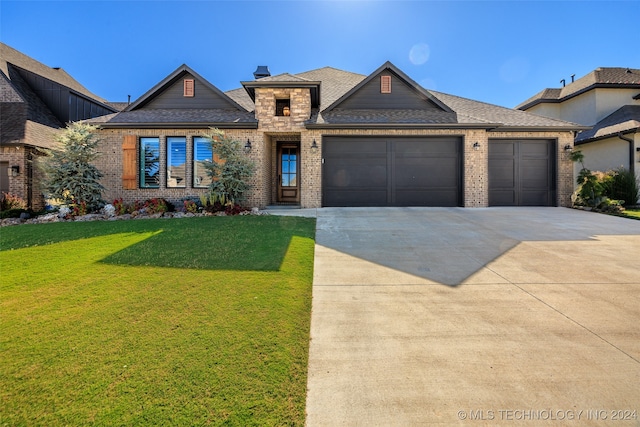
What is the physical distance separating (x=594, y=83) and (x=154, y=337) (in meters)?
24.1

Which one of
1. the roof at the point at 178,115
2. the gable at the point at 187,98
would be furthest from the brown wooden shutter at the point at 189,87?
the roof at the point at 178,115

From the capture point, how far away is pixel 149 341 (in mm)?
2396

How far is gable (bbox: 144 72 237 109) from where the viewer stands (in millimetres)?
11875

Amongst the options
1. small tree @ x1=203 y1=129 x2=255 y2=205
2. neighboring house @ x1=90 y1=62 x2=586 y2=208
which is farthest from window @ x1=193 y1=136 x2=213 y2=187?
small tree @ x1=203 y1=129 x2=255 y2=205

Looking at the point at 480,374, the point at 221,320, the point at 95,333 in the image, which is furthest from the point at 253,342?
the point at 480,374

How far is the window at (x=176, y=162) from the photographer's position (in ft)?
36.6

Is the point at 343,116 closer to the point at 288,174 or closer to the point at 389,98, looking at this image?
the point at 389,98

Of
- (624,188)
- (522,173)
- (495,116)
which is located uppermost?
(495,116)

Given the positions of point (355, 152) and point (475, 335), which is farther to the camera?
point (355, 152)

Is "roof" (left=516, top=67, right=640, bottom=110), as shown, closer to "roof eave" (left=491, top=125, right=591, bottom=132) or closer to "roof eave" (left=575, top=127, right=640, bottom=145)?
"roof eave" (left=575, top=127, right=640, bottom=145)

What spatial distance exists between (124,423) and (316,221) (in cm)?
675

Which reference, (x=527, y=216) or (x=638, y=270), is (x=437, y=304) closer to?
(x=638, y=270)

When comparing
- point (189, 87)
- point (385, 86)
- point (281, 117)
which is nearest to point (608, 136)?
point (385, 86)

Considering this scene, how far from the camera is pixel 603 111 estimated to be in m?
16.6
